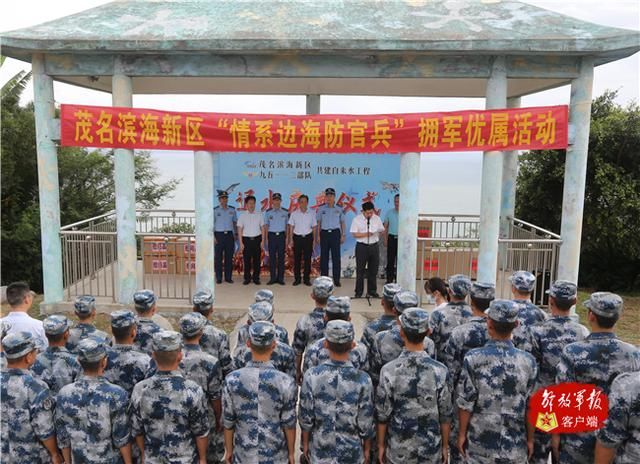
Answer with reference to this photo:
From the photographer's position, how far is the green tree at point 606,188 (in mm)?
13938

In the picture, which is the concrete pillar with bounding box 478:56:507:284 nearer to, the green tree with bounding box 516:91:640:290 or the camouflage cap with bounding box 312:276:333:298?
the camouflage cap with bounding box 312:276:333:298

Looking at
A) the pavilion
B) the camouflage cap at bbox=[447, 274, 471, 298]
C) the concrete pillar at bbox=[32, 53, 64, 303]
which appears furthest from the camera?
the concrete pillar at bbox=[32, 53, 64, 303]

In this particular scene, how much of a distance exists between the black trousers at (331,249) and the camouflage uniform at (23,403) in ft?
22.1

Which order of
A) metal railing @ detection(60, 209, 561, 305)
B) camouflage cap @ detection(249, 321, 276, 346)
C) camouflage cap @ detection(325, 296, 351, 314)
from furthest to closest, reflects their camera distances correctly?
1. metal railing @ detection(60, 209, 561, 305)
2. camouflage cap @ detection(325, 296, 351, 314)
3. camouflage cap @ detection(249, 321, 276, 346)

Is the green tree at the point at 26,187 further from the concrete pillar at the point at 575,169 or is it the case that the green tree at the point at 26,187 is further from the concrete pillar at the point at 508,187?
the concrete pillar at the point at 575,169

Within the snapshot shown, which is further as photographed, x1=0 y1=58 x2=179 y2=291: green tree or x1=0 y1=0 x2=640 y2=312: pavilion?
x1=0 y1=58 x2=179 y2=291: green tree

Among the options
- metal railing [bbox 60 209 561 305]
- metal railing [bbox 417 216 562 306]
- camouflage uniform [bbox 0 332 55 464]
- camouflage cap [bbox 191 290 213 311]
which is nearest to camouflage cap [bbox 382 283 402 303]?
camouflage cap [bbox 191 290 213 311]

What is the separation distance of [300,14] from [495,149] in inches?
142

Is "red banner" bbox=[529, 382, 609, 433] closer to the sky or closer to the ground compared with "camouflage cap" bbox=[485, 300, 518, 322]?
closer to the ground

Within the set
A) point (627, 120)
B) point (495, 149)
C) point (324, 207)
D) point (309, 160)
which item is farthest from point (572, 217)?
point (627, 120)

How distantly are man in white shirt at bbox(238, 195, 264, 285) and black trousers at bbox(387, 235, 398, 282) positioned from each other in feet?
7.81

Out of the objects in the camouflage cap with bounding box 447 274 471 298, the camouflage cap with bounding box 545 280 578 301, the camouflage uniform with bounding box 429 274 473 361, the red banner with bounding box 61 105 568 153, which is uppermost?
the red banner with bounding box 61 105 568 153

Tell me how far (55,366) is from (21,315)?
3.70ft

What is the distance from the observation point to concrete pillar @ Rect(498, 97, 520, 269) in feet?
35.8
